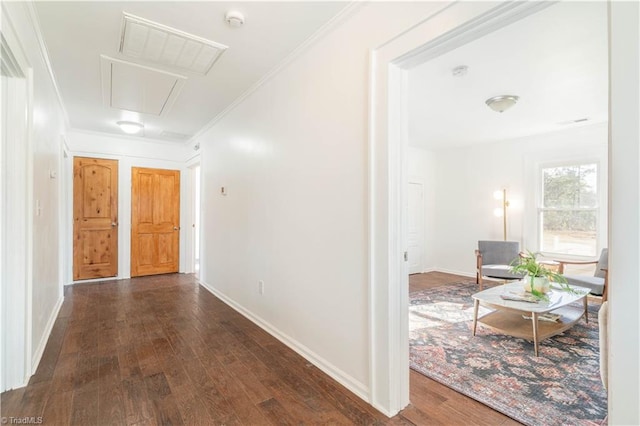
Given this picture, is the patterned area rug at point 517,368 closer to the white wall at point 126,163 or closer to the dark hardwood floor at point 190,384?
the dark hardwood floor at point 190,384

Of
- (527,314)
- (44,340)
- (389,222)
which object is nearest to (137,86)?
(44,340)

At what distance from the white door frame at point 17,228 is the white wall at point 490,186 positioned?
566cm

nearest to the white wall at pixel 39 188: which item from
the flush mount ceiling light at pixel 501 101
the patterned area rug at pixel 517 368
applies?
the patterned area rug at pixel 517 368

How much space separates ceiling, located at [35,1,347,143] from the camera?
2.05 m

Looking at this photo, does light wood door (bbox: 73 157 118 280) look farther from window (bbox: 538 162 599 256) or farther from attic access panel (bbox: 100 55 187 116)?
window (bbox: 538 162 599 256)

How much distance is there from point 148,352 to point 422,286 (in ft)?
12.7

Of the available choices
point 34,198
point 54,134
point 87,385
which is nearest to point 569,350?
point 87,385

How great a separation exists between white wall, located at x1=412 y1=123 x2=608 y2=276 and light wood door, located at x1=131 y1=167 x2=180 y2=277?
4.90 m

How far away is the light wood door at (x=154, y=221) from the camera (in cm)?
544

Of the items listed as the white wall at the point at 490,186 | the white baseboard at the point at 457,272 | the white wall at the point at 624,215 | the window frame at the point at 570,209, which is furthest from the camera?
the white baseboard at the point at 457,272

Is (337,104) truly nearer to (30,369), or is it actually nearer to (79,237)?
(30,369)

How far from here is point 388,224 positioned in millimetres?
1749

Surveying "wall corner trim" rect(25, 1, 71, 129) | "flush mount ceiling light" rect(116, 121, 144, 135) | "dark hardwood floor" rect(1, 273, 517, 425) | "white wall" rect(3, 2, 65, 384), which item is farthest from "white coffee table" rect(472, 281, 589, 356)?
"flush mount ceiling light" rect(116, 121, 144, 135)

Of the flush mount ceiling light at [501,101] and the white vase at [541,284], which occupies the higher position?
the flush mount ceiling light at [501,101]
